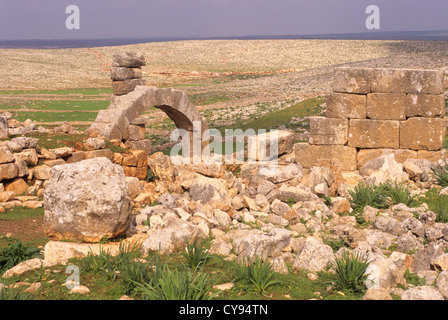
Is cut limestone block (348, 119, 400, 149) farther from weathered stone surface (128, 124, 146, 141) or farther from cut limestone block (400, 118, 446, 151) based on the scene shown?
weathered stone surface (128, 124, 146, 141)

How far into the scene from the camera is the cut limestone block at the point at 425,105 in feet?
38.2

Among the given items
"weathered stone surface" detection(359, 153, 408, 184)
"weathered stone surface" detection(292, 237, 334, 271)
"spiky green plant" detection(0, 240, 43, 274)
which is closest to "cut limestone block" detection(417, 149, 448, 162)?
"weathered stone surface" detection(359, 153, 408, 184)

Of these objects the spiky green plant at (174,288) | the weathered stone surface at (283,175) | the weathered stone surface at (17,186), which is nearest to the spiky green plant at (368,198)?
the weathered stone surface at (283,175)

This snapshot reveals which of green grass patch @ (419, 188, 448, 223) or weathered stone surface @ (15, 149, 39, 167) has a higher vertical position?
weathered stone surface @ (15, 149, 39, 167)

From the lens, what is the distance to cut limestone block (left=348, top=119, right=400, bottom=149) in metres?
12.0

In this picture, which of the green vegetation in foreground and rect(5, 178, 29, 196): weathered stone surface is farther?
rect(5, 178, 29, 196): weathered stone surface

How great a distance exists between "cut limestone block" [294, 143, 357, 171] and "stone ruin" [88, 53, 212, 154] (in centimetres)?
516

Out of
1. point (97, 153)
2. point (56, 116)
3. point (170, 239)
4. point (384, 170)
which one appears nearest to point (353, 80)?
point (384, 170)

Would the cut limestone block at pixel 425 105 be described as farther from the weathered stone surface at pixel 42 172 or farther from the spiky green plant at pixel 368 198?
the weathered stone surface at pixel 42 172

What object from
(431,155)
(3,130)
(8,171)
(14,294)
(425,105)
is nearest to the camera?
(14,294)

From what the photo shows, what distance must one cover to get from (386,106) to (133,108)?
7328 millimetres

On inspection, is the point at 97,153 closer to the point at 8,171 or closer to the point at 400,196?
the point at 8,171

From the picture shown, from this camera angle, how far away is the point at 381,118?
11992 millimetres

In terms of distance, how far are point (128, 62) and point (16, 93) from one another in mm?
33248
